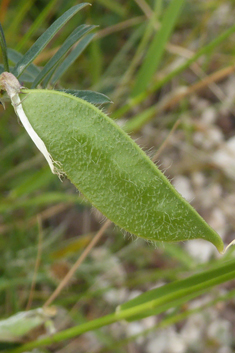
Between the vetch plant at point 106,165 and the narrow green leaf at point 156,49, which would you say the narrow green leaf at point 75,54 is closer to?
the vetch plant at point 106,165

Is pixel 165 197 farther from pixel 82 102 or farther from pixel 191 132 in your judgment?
pixel 191 132

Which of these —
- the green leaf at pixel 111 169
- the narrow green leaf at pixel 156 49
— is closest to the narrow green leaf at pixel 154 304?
the green leaf at pixel 111 169

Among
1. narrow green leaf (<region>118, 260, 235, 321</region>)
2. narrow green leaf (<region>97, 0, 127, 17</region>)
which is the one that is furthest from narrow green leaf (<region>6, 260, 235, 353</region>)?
narrow green leaf (<region>97, 0, 127, 17</region>)

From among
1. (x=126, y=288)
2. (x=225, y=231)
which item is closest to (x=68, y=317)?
(x=126, y=288)

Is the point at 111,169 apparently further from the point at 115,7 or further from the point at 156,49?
the point at 115,7

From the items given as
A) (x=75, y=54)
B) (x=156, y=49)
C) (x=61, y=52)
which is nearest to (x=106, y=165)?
(x=61, y=52)

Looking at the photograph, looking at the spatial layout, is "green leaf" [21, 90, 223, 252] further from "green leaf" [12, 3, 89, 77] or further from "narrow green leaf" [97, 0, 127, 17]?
"narrow green leaf" [97, 0, 127, 17]
